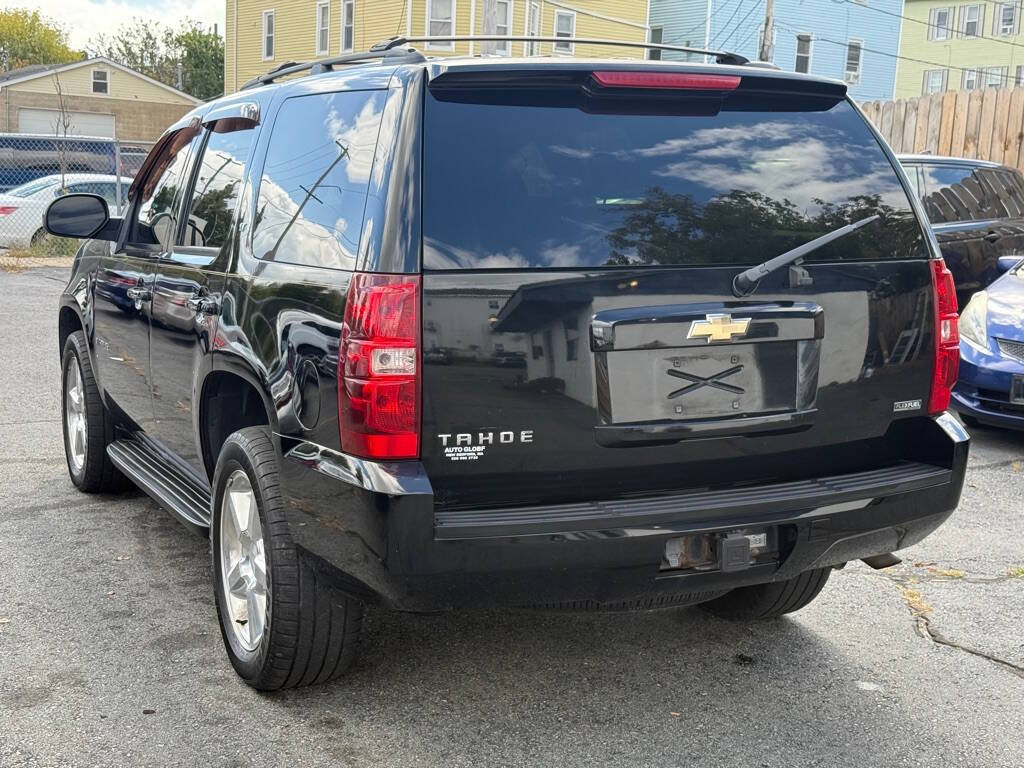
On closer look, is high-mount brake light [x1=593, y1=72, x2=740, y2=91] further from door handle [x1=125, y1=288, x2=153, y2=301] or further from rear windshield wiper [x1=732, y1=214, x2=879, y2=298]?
door handle [x1=125, y1=288, x2=153, y2=301]

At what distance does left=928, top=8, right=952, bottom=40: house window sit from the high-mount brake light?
171 feet

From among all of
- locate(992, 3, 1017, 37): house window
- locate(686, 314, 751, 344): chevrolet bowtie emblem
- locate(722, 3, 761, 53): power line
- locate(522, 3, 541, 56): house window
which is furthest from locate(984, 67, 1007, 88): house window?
locate(686, 314, 751, 344): chevrolet bowtie emblem

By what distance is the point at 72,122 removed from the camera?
4500 cm

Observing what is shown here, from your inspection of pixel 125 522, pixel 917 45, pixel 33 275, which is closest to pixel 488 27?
pixel 33 275

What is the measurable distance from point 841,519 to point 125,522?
3588 mm

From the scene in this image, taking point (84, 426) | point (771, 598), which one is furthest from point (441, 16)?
point (771, 598)

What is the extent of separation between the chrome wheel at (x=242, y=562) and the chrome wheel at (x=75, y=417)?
2.30m

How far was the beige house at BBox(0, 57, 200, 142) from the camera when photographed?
146ft

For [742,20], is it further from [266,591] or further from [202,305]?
[266,591]

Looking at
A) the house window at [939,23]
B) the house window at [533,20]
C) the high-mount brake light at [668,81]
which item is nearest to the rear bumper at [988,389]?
the high-mount brake light at [668,81]

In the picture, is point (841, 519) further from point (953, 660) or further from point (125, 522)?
point (125, 522)

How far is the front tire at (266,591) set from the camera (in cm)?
348

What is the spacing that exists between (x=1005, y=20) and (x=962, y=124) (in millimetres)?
39332

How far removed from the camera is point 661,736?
11.7 ft
